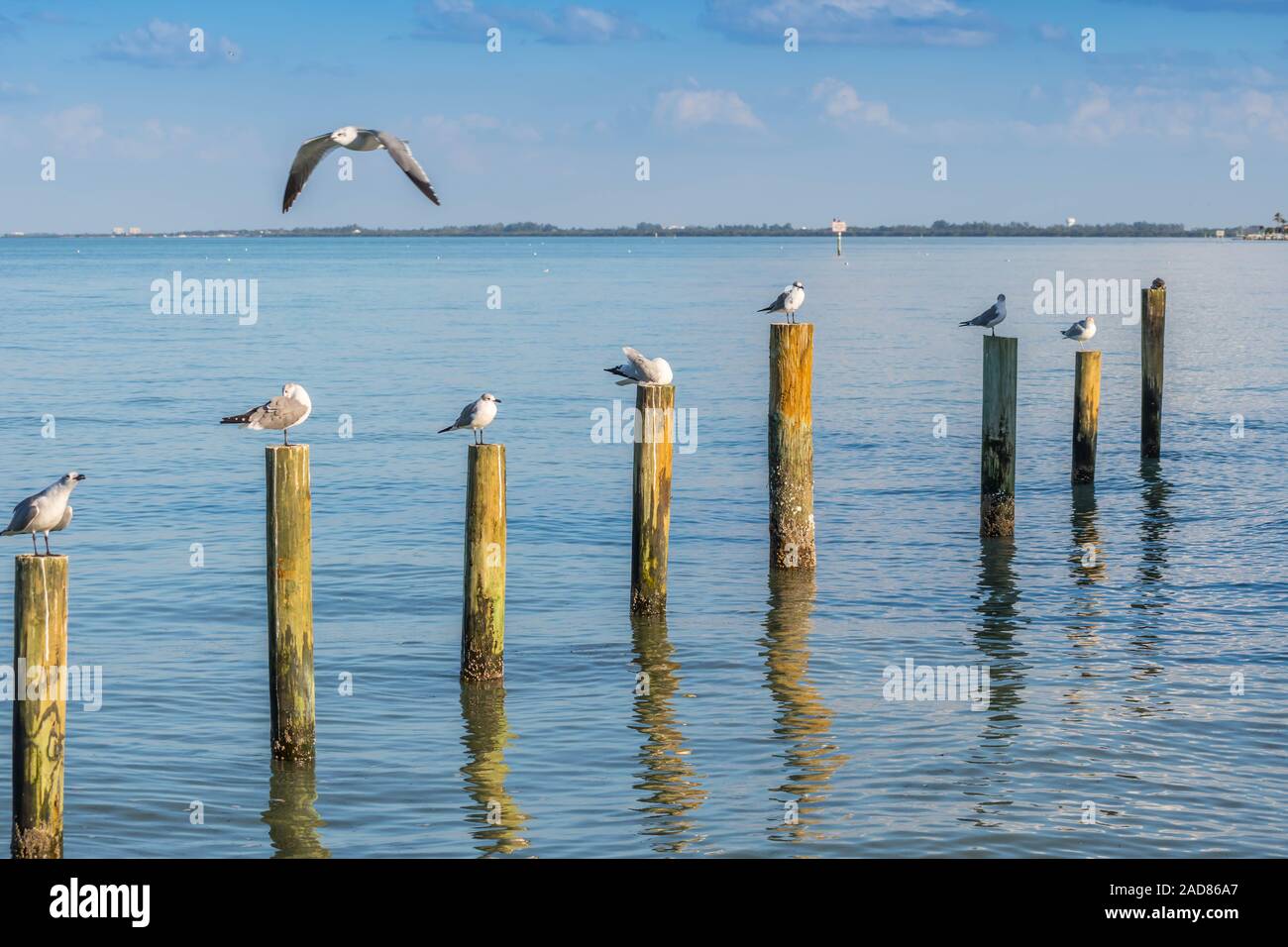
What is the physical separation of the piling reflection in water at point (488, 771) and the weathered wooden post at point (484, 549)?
408mm

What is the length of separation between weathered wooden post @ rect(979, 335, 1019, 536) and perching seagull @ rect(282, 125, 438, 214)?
323 inches

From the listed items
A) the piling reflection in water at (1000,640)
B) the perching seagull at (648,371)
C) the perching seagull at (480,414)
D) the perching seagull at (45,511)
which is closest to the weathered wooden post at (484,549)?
the perching seagull at (480,414)

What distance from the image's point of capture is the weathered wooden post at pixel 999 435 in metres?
19.7

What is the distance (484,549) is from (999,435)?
29.6 feet

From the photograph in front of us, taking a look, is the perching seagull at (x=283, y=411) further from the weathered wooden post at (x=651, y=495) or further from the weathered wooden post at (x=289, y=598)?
the weathered wooden post at (x=651, y=495)

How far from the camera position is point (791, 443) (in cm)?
1720

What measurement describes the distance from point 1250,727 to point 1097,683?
1621 millimetres

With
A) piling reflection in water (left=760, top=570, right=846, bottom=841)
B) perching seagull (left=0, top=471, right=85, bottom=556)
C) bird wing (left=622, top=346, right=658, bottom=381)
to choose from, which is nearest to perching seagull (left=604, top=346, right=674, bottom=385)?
bird wing (left=622, top=346, right=658, bottom=381)

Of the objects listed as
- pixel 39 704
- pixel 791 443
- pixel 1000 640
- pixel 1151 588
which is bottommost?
pixel 1000 640

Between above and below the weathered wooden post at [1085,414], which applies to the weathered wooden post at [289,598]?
below

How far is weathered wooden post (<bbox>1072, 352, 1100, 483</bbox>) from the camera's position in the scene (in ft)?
76.9

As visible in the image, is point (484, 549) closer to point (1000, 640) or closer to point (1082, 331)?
point (1000, 640)

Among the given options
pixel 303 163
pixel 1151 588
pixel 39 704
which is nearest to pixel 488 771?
pixel 39 704

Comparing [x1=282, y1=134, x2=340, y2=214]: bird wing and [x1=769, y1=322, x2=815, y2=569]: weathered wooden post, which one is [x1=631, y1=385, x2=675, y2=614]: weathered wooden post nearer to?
[x1=769, y1=322, x2=815, y2=569]: weathered wooden post
